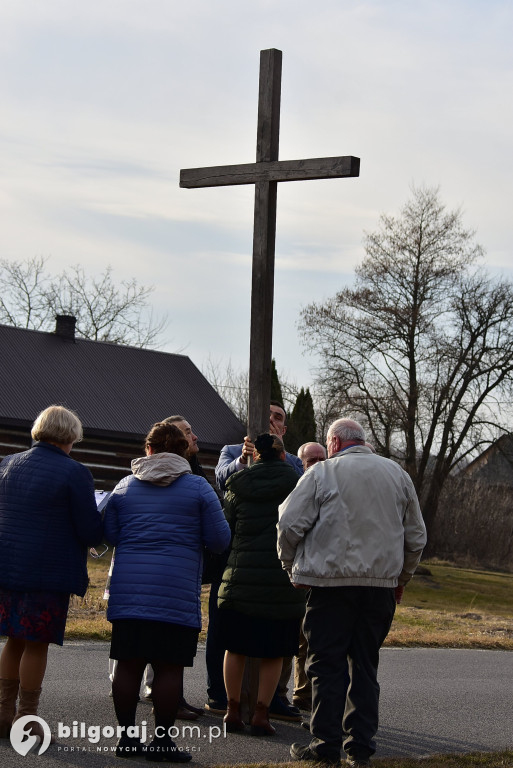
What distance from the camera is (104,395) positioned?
113 ft

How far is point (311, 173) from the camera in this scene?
818 centimetres

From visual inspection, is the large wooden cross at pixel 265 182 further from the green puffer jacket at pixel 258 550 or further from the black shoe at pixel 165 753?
the black shoe at pixel 165 753

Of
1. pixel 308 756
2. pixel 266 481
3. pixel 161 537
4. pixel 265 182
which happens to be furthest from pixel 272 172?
pixel 308 756

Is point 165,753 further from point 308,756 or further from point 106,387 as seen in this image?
point 106,387

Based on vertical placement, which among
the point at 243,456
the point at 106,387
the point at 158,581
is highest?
the point at 106,387

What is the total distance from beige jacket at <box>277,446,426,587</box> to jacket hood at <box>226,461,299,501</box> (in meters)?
0.64

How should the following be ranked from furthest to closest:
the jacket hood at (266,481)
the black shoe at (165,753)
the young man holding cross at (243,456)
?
the young man holding cross at (243,456) → the jacket hood at (266,481) → the black shoe at (165,753)

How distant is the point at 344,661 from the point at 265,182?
370 cm

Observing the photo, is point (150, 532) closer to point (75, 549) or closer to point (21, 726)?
point (75, 549)

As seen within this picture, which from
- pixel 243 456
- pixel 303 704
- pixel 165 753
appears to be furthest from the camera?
pixel 303 704

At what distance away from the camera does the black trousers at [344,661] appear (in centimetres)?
640

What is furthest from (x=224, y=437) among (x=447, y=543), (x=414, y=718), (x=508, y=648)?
(x=414, y=718)

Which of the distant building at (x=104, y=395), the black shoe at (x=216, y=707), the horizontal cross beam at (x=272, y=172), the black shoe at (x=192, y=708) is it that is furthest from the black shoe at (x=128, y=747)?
the distant building at (x=104, y=395)

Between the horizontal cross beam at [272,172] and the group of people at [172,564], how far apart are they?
2166 millimetres
